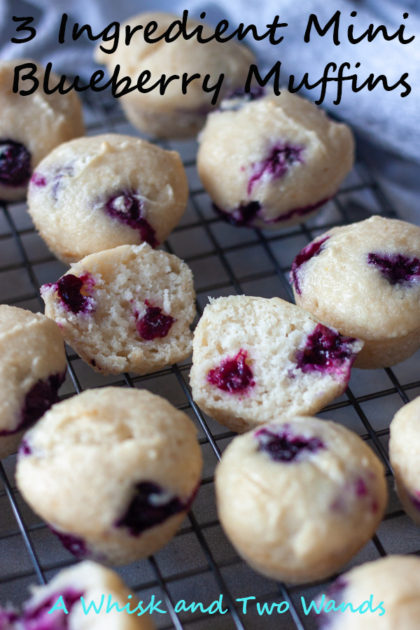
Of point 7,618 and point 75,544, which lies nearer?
point 7,618

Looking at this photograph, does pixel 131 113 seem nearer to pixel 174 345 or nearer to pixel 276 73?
pixel 276 73

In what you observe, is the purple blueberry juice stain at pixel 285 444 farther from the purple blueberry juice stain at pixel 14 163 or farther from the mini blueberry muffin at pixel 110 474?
the purple blueberry juice stain at pixel 14 163

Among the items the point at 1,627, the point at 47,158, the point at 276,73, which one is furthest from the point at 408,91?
the point at 1,627

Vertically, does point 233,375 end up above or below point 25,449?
above

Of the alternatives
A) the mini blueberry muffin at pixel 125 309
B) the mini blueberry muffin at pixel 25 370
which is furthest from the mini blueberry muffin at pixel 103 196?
the mini blueberry muffin at pixel 25 370

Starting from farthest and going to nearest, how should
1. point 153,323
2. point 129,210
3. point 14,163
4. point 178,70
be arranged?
point 178,70 → point 14,163 → point 129,210 → point 153,323

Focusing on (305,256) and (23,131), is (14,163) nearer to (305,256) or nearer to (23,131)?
(23,131)

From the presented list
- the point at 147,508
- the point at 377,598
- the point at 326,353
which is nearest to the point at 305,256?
the point at 326,353
